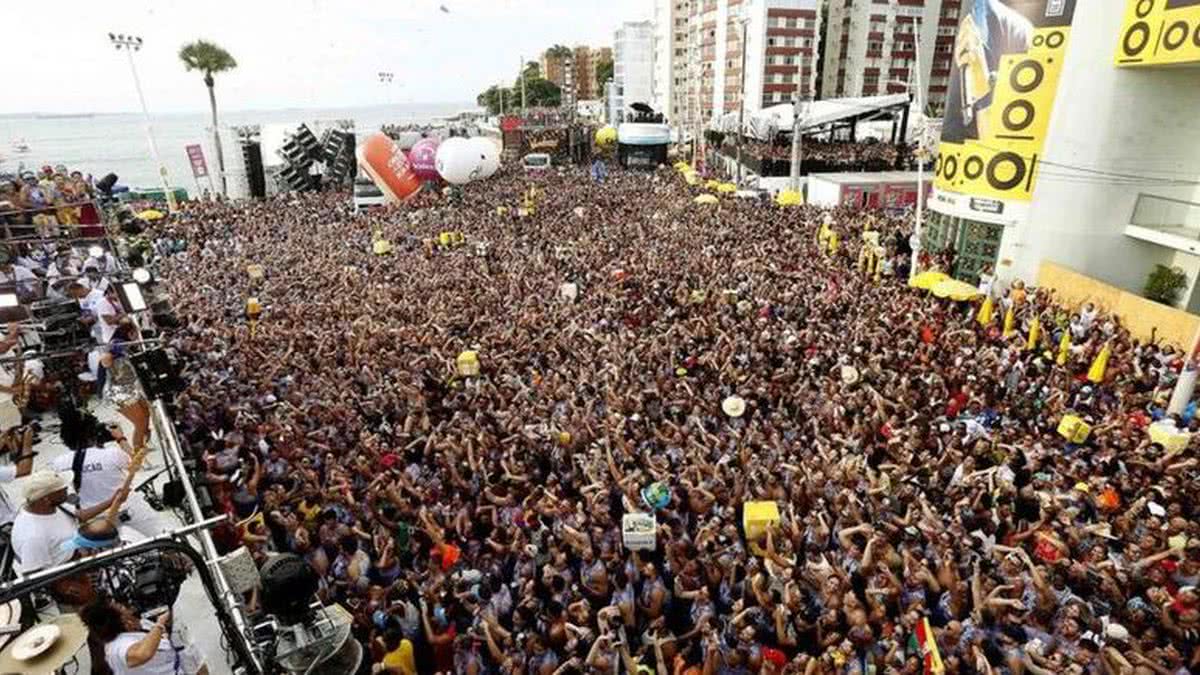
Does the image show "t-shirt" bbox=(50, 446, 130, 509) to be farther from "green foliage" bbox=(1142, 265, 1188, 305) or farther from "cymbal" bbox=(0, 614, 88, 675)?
"green foliage" bbox=(1142, 265, 1188, 305)

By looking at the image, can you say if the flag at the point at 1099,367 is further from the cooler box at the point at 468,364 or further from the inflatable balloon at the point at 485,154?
the inflatable balloon at the point at 485,154

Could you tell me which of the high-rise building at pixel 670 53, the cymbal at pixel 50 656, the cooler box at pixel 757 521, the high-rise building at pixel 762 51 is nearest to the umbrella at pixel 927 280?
the cooler box at pixel 757 521

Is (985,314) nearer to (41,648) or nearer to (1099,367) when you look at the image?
(1099,367)

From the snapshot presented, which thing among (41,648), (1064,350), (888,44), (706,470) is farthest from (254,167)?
(888,44)

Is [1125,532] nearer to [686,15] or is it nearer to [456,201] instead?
[456,201]

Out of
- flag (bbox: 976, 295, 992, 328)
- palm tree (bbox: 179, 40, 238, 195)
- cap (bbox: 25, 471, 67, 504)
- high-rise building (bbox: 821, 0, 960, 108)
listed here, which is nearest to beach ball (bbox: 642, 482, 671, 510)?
cap (bbox: 25, 471, 67, 504)

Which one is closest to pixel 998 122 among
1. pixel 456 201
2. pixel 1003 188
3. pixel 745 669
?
pixel 1003 188
